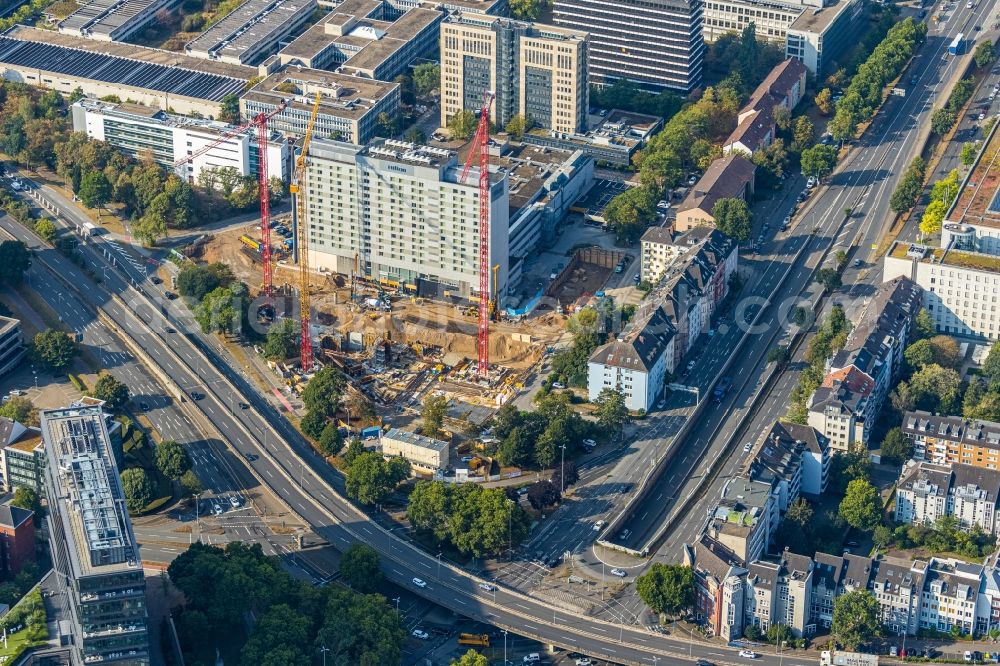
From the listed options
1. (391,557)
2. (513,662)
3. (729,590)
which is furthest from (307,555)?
(729,590)

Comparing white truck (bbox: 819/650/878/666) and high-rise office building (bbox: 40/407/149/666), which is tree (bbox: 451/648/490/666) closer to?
high-rise office building (bbox: 40/407/149/666)

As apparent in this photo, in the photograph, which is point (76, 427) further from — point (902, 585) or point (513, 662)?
point (902, 585)

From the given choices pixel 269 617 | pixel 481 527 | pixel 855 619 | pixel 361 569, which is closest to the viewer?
pixel 269 617

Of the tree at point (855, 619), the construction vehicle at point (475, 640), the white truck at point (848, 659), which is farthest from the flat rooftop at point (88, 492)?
the tree at point (855, 619)

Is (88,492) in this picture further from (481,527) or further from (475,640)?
(481,527)

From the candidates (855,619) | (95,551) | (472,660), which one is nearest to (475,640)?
(472,660)

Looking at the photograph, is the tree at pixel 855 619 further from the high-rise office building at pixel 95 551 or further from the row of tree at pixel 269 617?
the high-rise office building at pixel 95 551

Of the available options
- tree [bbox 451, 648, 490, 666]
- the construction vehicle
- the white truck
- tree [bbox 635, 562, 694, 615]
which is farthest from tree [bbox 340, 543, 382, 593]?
the white truck
